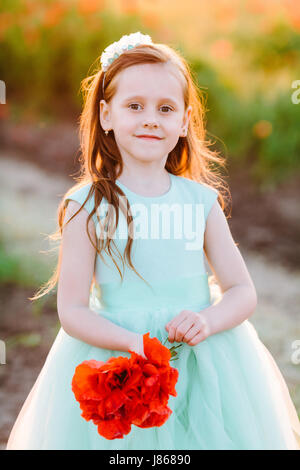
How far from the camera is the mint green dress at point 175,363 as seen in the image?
163cm

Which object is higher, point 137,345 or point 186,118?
point 186,118

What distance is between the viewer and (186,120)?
185 centimetres

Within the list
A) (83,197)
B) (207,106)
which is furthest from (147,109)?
(207,106)

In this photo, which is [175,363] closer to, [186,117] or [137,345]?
[137,345]

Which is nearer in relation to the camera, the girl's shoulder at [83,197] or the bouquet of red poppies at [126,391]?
the bouquet of red poppies at [126,391]

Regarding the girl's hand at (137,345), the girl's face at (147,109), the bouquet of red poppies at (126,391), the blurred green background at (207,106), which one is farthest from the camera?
the blurred green background at (207,106)

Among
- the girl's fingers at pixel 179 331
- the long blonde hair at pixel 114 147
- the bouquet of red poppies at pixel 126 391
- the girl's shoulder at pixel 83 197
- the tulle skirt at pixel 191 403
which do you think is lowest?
the tulle skirt at pixel 191 403

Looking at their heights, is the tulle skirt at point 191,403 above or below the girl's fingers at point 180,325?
below

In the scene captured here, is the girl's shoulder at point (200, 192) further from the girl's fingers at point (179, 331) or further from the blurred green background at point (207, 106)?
the blurred green background at point (207, 106)

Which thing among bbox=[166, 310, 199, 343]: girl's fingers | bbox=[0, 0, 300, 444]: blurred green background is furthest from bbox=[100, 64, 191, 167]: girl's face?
bbox=[0, 0, 300, 444]: blurred green background

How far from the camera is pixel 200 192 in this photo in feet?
6.13

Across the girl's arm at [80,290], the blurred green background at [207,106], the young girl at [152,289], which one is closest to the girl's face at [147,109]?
the young girl at [152,289]

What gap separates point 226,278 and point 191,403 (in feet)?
1.31

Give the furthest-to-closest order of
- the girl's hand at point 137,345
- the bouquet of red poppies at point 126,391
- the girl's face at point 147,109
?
the girl's face at point 147,109 → the girl's hand at point 137,345 → the bouquet of red poppies at point 126,391
